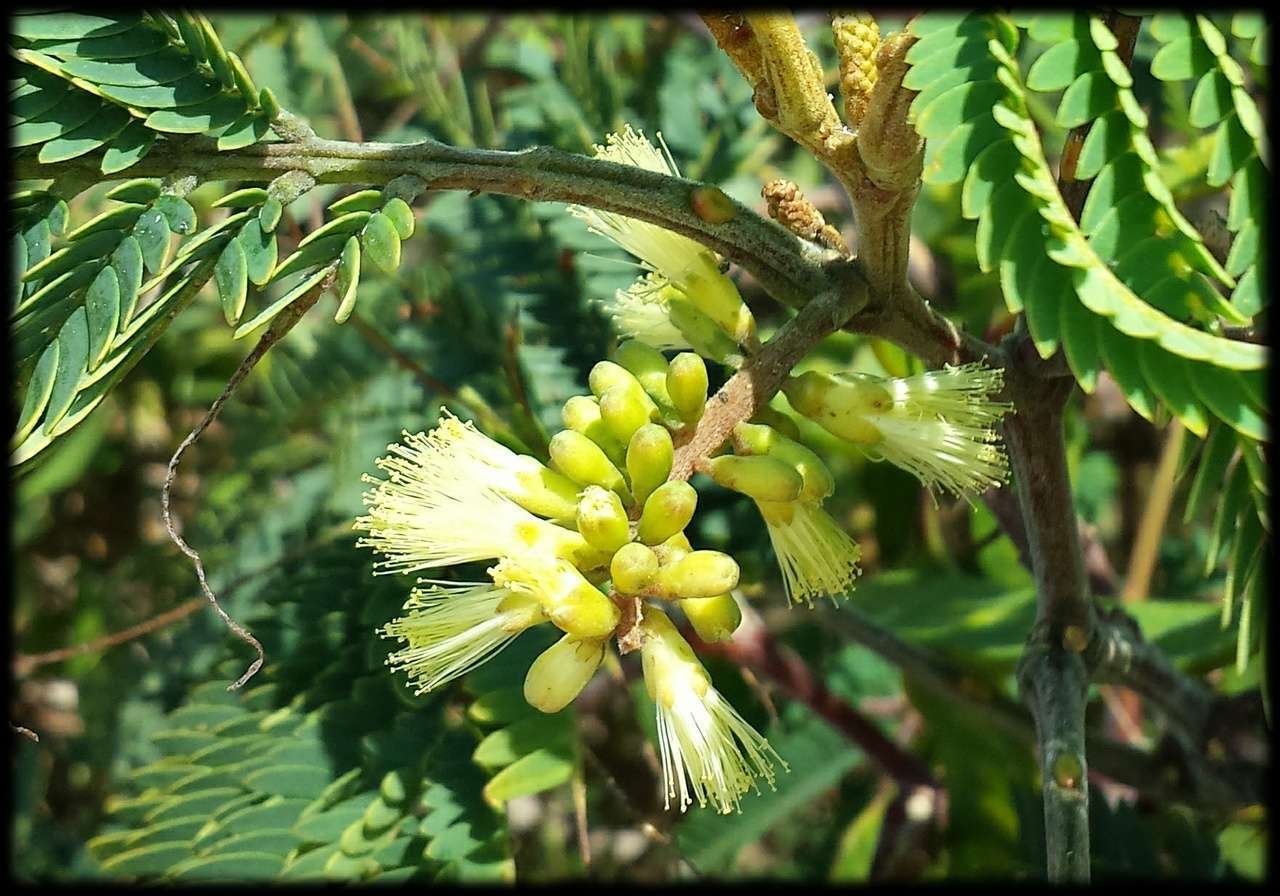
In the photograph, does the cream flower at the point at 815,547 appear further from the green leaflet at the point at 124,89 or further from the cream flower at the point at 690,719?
the green leaflet at the point at 124,89

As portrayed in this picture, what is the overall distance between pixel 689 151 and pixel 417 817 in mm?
920

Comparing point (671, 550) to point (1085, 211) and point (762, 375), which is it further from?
point (1085, 211)

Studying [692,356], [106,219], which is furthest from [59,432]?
[692,356]

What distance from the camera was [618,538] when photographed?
783 millimetres

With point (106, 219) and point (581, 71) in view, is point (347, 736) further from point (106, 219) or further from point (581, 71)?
point (581, 71)

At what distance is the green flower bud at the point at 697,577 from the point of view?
2.54 feet

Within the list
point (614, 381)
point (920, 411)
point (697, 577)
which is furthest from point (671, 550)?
point (920, 411)

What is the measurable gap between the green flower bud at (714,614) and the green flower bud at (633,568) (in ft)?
0.20

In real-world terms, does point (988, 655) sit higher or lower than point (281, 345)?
lower

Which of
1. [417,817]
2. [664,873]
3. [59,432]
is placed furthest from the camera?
[664,873]

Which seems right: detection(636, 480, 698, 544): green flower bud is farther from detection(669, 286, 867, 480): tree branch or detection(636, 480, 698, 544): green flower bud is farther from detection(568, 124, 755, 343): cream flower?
detection(568, 124, 755, 343): cream flower

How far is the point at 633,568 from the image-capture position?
0.76 m

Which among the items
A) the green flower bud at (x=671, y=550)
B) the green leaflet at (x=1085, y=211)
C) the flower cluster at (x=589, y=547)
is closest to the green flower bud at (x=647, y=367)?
the flower cluster at (x=589, y=547)

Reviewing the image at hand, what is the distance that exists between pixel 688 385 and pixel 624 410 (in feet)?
0.16
